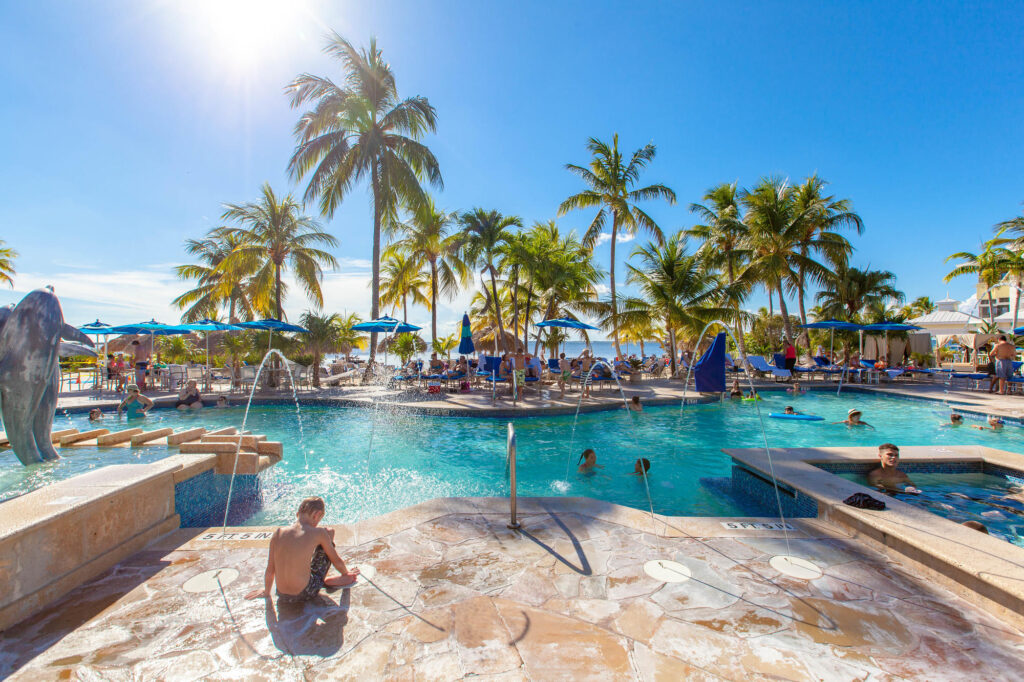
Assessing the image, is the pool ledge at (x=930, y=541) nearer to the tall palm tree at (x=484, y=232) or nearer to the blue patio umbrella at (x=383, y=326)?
the blue patio umbrella at (x=383, y=326)

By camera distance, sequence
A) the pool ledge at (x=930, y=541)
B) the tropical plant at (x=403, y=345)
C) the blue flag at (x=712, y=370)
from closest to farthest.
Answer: the pool ledge at (x=930, y=541), the blue flag at (x=712, y=370), the tropical plant at (x=403, y=345)

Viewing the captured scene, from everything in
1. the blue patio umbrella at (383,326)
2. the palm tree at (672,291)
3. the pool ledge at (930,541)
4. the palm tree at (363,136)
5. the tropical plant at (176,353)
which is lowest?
the pool ledge at (930,541)

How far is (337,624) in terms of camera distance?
2.71 meters

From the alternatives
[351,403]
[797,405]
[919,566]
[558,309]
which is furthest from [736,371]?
[919,566]

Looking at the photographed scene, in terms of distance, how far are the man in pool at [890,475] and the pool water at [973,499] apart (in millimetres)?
88

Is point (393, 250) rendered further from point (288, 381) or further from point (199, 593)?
point (199, 593)

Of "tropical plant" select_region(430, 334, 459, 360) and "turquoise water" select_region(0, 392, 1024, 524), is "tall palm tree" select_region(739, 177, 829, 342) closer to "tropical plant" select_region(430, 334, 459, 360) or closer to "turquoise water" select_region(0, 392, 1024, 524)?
"turquoise water" select_region(0, 392, 1024, 524)

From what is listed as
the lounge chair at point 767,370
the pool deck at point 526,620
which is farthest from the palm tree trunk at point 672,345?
the pool deck at point 526,620

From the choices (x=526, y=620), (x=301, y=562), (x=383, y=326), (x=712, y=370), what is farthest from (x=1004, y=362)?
(x=301, y=562)

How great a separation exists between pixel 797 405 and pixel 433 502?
44.9 ft

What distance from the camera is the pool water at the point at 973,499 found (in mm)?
5166

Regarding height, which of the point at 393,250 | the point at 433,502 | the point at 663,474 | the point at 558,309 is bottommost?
the point at 663,474

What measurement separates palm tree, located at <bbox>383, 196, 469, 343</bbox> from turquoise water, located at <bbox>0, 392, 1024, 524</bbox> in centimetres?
1259

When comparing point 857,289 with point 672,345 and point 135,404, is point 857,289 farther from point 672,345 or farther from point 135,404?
point 135,404
